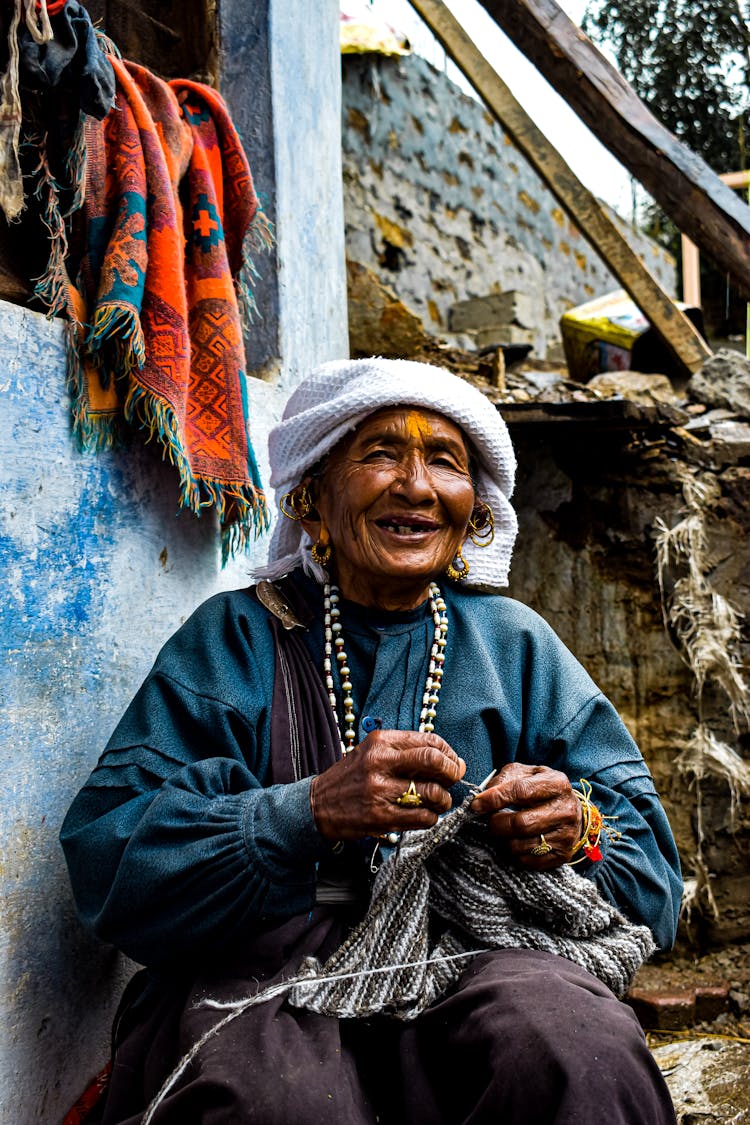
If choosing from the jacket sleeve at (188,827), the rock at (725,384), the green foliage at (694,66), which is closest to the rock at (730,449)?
the rock at (725,384)

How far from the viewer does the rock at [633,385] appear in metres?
5.21

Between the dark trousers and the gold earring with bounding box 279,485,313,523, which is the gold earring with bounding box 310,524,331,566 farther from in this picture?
the dark trousers

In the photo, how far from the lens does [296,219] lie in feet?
10.6

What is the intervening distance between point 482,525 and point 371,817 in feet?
2.86

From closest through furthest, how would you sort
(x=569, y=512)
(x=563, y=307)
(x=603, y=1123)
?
(x=603, y=1123) < (x=569, y=512) < (x=563, y=307)

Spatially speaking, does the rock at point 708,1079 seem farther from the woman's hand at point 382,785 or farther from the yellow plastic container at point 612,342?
the yellow plastic container at point 612,342

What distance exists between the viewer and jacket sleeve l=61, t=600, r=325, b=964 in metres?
1.65

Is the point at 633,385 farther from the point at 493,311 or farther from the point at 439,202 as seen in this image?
the point at 439,202

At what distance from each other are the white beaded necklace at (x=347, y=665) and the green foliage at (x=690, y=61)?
9.96 meters

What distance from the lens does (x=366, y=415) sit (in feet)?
6.76

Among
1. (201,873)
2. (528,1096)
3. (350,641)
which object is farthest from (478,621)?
(528,1096)

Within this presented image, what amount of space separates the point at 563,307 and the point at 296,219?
21.3 ft

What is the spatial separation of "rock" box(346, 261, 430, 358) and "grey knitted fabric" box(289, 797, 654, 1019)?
13.7 ft

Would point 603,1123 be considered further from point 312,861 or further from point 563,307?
point 563,307
